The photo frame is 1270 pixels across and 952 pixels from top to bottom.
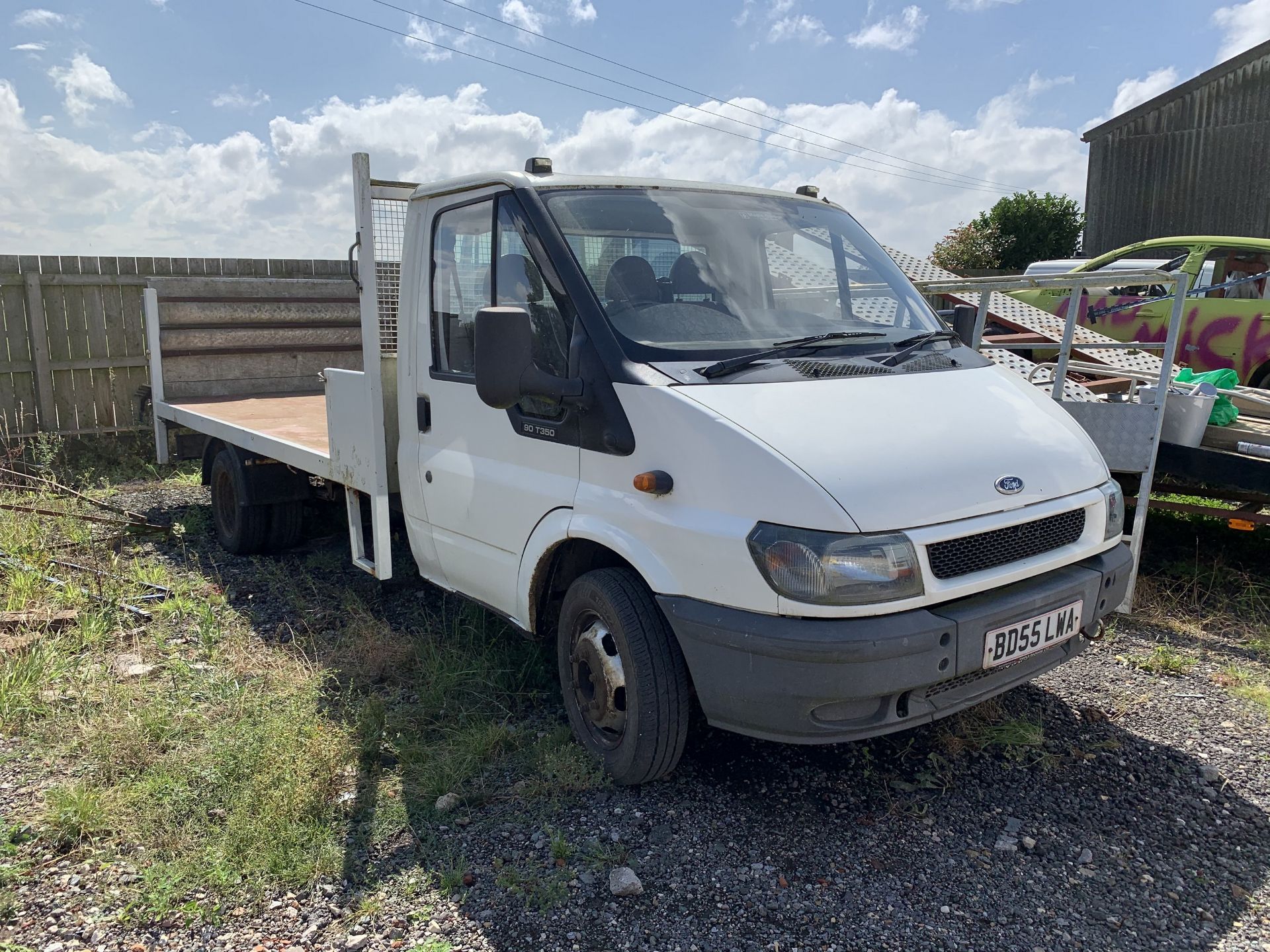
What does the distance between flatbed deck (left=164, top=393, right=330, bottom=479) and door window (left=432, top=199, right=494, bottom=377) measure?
1.27 meters

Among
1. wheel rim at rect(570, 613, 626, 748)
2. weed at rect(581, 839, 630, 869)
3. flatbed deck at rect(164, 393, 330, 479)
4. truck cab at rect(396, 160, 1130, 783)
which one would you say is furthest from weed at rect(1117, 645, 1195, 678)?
flatbed deck at rect(164, 393, 330, 479)

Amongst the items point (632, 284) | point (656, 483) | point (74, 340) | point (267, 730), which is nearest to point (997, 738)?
point (656, 483)

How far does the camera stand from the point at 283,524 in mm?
6227

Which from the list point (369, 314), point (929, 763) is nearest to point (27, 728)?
point (369, 314)

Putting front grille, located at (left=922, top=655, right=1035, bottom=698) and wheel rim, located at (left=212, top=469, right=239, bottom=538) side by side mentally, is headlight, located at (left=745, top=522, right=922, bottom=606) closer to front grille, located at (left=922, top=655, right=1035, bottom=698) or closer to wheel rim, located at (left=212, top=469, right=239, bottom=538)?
front grille, located at (left=922, top=655, right=1035, bottom=698)

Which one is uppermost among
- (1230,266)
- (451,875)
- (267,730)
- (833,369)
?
(1230,266)

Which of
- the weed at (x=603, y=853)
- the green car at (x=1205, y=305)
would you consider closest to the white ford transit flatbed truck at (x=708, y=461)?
the weed at (x=603, y=853)

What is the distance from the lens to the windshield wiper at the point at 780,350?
3100 mm

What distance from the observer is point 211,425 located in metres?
6.14

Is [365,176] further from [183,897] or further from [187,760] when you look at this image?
[183,897]

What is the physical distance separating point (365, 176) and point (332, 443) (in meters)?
1.37

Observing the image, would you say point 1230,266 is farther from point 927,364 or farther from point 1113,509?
point 927,364

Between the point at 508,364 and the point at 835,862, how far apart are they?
76.2 inches

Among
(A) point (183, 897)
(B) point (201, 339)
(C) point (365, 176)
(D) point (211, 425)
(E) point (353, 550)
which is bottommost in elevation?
(A) point (183, 897)
